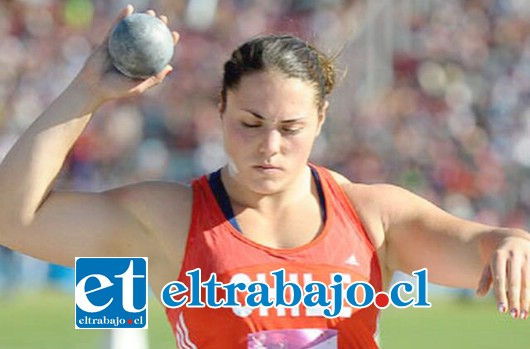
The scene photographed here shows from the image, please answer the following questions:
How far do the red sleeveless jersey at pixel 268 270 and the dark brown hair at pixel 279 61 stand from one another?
38 centimetres

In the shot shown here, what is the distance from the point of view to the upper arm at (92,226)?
3760 mm

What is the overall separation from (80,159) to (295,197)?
12949 mm

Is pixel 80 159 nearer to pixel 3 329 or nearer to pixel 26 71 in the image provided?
pixel 26 71

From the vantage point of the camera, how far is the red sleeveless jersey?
144 inches

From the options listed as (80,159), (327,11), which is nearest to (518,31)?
(327,11)

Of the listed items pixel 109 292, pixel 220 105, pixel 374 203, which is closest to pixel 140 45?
pixel 220 105

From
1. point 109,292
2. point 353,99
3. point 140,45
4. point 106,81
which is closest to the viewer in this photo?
point 140,45

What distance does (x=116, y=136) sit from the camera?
1700 centimetres

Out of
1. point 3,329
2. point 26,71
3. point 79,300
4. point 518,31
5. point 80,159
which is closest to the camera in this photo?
point 79,300

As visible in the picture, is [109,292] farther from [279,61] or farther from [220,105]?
[279,61]

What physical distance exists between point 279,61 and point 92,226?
0.73 metres

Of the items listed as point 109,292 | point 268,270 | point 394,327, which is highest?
point 394,327

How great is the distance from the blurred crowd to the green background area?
2.01 metres

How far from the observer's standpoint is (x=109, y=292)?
472cm
